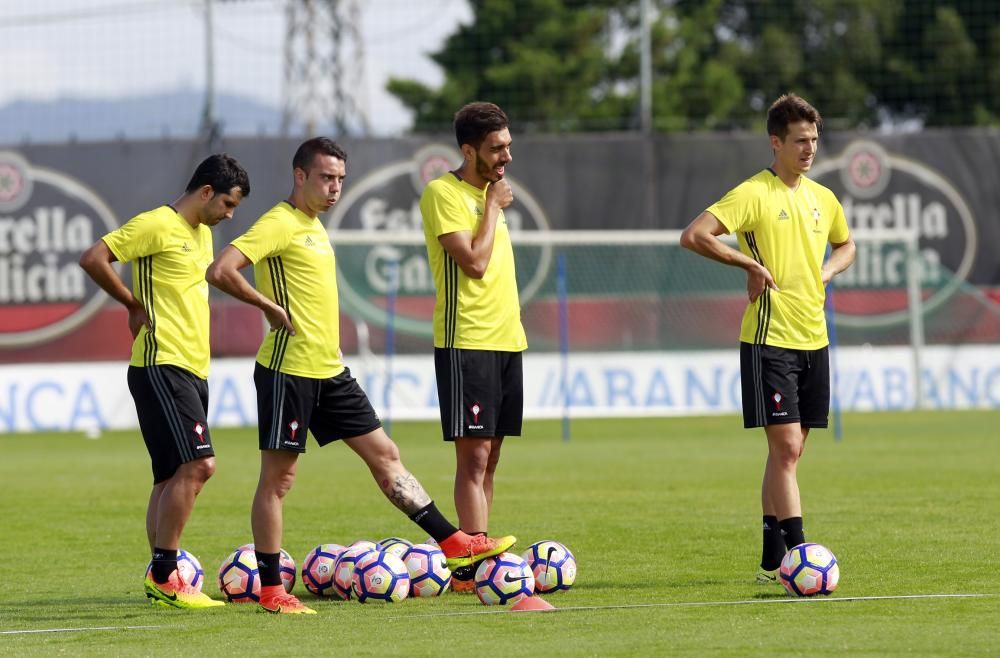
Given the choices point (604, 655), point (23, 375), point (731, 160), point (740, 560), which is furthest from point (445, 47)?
point (604, 655)

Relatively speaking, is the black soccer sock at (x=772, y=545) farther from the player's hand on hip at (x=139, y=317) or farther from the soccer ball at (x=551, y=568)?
the player's hand on hip at (x=139, y=317)

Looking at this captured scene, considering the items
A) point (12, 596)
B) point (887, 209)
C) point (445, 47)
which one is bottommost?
point (12, 596)

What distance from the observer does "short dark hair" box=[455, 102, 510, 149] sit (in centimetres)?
816

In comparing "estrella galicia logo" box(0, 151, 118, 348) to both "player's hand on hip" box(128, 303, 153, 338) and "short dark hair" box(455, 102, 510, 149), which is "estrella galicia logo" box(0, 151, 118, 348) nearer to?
"player's hand on hip" box(128, 303, 153, 338)

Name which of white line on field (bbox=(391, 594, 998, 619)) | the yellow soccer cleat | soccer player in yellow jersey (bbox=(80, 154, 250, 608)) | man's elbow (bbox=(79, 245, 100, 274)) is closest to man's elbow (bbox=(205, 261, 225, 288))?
soccer player in yellow jersey (bbox=(80, 154, 250, 608))

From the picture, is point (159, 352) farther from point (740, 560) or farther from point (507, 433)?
point (740, 560)

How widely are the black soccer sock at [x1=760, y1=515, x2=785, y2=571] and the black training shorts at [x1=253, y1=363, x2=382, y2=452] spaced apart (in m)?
2.01

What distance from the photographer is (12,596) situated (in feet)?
27.7

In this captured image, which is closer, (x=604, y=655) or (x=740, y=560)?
(x=604, y=655)

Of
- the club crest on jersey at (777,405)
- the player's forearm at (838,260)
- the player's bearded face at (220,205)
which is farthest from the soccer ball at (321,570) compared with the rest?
the player's forearm at (838,260)

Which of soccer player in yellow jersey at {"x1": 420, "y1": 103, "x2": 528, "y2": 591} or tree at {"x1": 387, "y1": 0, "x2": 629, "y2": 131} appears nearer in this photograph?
soccer player in yellow jersey at {"x1": 420, "y1": 103, "x2": 528, "y2": 591}

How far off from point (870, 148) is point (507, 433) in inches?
662

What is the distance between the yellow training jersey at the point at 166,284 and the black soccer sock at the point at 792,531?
292 cm

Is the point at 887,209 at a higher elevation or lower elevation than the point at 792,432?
higher
